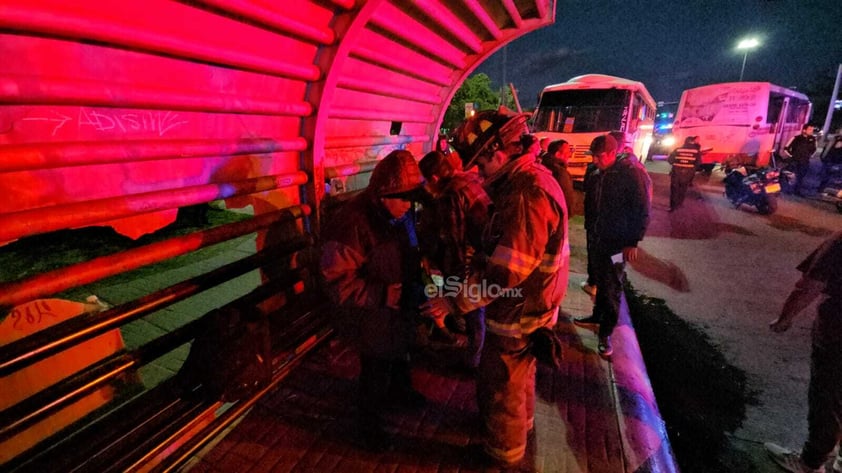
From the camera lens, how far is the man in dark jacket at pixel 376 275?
7.11ft

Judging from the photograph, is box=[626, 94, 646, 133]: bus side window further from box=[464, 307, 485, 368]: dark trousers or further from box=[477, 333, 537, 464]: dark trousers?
box=[477, 333, 537, 464]: dark trousers

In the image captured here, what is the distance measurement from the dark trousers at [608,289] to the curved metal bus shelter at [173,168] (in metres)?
0.57

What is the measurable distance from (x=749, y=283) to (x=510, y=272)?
5.85 m

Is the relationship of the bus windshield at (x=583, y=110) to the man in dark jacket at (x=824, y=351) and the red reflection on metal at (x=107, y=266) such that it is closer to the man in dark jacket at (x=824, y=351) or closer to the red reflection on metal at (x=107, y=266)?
the man in dark jacket at (x=824, y=351)

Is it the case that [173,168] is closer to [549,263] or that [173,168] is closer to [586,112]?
[549,263]

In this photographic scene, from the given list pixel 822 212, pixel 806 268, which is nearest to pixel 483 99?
pixel 822 212

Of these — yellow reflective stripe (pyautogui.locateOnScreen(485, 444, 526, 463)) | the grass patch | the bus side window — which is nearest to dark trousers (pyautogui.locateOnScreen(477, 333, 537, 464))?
yellow reflective stripe (pyautogui.locateOnScreen(485, 444, 526, 463))

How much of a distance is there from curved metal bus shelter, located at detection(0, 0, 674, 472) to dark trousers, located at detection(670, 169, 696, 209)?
8.72m

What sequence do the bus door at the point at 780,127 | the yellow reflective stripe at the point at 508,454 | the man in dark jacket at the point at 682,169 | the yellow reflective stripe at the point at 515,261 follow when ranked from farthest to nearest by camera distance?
the bus door at the point at 780,127 < the man in dark jacket at the point at 682,169 < the yellow reflective stripe at the point at 508,454 < the yellow reflective stripe at the point at 515,261

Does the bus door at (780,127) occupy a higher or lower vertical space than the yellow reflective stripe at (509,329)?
higher

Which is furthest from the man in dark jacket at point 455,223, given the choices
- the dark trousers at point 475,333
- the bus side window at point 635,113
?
the bus side window at point 635,113

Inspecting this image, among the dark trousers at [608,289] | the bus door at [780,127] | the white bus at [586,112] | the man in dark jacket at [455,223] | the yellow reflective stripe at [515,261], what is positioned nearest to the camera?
the yellow reflective stripe at [515,261]

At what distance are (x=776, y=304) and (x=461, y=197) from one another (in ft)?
16.2

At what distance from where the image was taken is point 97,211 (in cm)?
167
